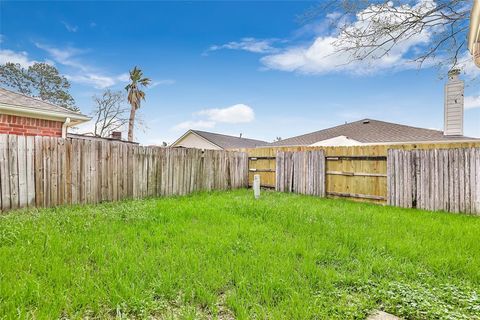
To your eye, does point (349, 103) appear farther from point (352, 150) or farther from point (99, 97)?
point (99, 97)

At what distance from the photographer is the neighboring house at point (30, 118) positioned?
6.01 m

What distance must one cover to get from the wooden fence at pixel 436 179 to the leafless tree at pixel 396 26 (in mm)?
2768

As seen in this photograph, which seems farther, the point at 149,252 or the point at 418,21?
the point at 418,21

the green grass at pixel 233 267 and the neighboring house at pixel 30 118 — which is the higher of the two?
the neighboring house at pixel 30 118

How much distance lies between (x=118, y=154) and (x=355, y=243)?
571 cm

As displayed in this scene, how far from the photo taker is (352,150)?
755 centimetres

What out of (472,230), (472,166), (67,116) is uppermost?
(67,116)

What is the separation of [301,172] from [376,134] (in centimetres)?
656

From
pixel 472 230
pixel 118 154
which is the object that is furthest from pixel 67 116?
pixel 472 230

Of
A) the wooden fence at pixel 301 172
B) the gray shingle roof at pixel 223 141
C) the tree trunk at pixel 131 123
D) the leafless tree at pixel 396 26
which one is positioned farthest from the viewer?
the tree trunk at pixel 131 123

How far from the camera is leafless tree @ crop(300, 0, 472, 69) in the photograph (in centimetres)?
351

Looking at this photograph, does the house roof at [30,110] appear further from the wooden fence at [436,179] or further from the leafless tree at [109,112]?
the leafless tree at [109,112]

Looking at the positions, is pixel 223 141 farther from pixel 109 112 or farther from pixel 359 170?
pixel 359 170

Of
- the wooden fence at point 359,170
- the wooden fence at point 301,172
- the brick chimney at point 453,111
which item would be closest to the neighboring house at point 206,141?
the wooden fence at point 301,172
